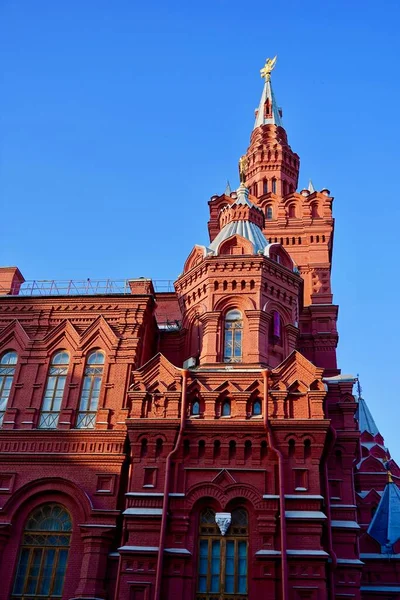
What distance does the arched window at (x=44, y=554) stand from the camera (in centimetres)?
1927

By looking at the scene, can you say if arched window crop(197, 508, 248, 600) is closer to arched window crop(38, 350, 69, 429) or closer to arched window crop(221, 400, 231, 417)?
arched window crop(221, 400, 231, 417)

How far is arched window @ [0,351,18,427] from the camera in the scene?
22.8 metres

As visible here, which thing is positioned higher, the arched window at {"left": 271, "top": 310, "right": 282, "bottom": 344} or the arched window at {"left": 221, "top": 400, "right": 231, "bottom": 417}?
the arched window at {"left": 271, "top": 310, "right": 282, "bottom": 344}

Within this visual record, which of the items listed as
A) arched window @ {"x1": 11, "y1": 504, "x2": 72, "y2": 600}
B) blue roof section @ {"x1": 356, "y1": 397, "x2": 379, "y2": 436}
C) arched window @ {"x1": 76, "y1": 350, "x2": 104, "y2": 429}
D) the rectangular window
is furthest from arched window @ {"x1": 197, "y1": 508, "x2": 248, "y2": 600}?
blue roof section @ {"x1": 356, "y1": 397, "x2": 379, "y2": 436}

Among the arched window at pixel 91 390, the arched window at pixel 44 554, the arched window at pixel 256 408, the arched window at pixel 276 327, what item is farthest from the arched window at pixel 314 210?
the arched window at pixel 44 554

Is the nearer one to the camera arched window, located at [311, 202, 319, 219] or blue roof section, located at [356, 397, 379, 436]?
blue roof section, located at [356, 397, 379, 436]

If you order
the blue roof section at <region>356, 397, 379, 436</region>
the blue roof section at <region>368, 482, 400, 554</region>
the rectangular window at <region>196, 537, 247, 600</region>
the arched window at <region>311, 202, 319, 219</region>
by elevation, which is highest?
the arched window at <region>311, 202, 319, 219</region>

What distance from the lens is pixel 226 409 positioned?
20.4m

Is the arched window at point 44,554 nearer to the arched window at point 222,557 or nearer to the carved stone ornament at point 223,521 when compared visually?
the arched window at point 222,557

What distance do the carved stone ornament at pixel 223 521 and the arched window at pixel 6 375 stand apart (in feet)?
28.0

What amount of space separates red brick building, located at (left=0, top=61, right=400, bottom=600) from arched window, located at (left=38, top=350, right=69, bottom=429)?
60mm

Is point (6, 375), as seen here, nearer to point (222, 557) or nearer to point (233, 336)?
point (233, 336)

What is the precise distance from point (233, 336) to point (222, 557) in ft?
25.1

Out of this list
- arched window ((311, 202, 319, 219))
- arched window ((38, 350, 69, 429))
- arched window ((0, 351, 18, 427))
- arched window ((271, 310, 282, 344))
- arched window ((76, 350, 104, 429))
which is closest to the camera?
arched window ((76, 350, 104, 429))
